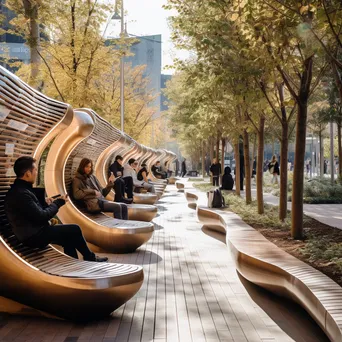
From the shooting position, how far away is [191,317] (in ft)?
20.6

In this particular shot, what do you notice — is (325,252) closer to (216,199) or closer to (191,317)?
(191,317)

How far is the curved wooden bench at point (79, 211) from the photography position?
9.37 metres

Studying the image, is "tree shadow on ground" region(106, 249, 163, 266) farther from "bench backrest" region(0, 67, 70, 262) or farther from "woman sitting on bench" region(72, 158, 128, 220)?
"bench backrest" region(0, 67, 70, 262)

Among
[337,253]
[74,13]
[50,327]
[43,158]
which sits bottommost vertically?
[50,327]

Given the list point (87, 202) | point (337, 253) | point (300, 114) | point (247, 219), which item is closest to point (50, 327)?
point (337, 253)

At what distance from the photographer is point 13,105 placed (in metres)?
6.29

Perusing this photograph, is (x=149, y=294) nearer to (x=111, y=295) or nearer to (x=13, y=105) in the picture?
(x=111, y=295)

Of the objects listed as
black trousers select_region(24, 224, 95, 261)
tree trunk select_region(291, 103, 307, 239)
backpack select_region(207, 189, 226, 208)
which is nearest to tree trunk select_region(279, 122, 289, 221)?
tree trunk select_region(291, 103, 307, 239)

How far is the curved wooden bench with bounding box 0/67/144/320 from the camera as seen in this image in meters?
5.98

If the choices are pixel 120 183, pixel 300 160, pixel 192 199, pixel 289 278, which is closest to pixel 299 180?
pixel 300 160

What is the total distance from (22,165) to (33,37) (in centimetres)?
1126

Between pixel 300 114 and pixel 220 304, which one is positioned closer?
pixel 220 304

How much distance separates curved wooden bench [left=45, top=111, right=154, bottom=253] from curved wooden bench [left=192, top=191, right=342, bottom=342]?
169 centimetres

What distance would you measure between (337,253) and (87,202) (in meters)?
4.72
